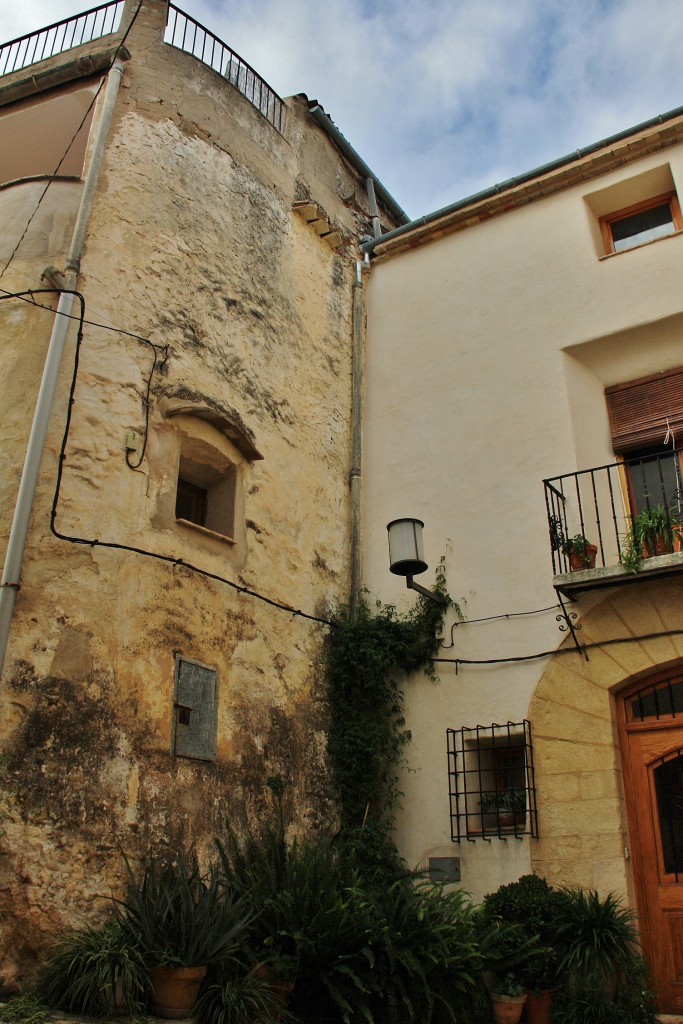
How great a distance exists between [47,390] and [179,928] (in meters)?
3.81

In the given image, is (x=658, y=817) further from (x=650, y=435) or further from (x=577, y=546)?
(x=650, y=435)

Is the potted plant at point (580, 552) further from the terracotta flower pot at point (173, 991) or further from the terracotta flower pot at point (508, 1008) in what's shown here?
the terracotta flower pot at point (173, 991)

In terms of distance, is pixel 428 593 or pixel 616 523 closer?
pixel 616 523

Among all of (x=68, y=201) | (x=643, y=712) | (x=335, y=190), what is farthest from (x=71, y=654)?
(x=335, y=190)

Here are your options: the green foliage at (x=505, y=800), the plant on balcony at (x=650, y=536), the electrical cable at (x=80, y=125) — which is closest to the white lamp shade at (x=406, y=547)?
the plant on balcony at (x=650, y=536)

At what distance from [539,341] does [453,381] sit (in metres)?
1.00

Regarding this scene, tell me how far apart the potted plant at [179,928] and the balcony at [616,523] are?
12.5 ft

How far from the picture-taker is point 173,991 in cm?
494

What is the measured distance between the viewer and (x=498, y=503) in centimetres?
871

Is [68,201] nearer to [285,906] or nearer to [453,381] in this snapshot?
[453,381]

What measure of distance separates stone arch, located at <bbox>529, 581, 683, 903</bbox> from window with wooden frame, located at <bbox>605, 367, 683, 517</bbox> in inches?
44.0

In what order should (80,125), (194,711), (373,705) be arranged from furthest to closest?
(80,125) → (373,705) → (194,711)

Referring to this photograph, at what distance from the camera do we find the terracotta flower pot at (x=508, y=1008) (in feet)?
20.0

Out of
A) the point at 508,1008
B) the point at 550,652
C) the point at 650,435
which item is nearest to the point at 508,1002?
the point at 508,1008
